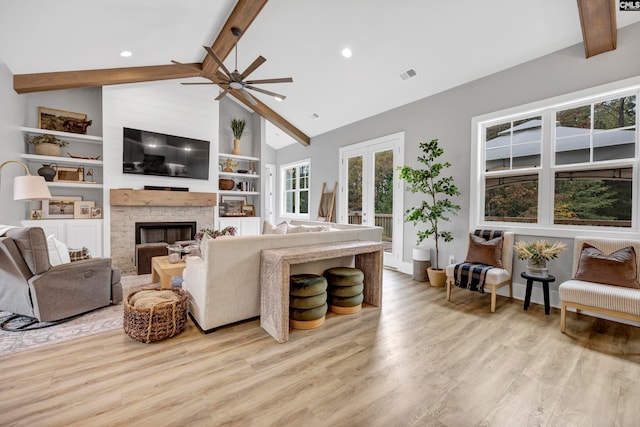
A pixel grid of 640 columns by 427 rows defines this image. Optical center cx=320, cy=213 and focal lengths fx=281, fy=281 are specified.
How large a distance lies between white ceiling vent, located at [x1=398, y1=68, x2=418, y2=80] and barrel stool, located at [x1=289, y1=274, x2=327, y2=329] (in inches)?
139

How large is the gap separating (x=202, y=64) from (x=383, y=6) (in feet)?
10.6

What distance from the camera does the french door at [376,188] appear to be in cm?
530

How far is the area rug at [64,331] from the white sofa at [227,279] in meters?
0.79

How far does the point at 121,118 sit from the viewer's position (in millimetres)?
5184

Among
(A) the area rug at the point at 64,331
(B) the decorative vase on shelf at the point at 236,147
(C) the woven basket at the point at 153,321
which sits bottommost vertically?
(A) the area rug at the point at 64,331

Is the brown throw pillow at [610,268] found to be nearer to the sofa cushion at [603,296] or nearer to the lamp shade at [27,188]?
the sofa cushion at [603,296]

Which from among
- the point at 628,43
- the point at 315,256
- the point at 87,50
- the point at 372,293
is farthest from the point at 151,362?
the point at 628,43

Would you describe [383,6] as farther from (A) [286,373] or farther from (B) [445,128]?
(A) [286,373]

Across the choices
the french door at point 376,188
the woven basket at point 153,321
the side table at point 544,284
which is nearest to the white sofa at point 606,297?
the side table at point 544,284

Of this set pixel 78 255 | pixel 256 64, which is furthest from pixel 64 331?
pixel 256 64

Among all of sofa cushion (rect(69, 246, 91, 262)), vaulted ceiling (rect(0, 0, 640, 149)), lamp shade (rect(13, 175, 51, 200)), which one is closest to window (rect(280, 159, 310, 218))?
vaulted ceiling (rect(0, 0, 640, 149))

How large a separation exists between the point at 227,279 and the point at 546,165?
407 centimetres

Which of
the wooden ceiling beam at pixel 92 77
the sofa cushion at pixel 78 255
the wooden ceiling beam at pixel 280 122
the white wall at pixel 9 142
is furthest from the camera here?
the wooden ceiling beam at pixel 280 122

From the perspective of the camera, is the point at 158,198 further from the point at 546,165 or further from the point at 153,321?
the point at 546,165
